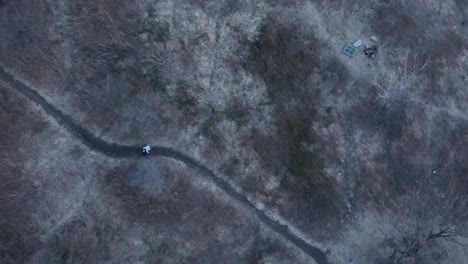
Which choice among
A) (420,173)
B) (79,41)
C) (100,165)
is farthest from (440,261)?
(79,41)

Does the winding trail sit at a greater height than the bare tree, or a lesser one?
lesser

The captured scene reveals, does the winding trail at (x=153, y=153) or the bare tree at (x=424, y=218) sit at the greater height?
the bare tree at (x=424, y=218)

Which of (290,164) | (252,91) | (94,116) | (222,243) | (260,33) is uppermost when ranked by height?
(260,33)

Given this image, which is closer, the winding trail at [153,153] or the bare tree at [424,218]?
the winding trail at [153,153]

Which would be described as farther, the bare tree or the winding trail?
the bare tree

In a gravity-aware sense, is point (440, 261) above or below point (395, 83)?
below

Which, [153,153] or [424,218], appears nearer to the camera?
[153,153]

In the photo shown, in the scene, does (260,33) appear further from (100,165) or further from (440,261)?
(440,261)

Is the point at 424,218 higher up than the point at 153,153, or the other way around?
the point at 424,218
